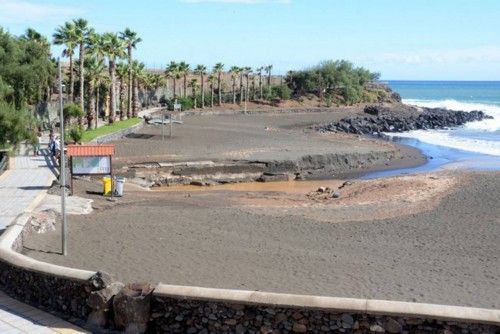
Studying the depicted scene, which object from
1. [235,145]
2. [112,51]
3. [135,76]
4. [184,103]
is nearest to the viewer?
[235,145]

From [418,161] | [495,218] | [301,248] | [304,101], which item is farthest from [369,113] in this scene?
[301,248]

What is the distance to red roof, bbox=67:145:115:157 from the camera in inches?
868

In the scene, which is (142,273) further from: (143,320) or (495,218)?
(495,218)

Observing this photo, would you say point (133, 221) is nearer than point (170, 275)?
No

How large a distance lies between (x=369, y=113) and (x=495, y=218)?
68.7 m

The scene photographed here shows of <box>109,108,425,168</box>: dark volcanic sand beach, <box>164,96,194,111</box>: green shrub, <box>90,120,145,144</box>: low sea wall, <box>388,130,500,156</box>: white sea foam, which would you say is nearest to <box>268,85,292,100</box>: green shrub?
<box>164,96,194,111</box>: green shrub

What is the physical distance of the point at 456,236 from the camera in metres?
18.9

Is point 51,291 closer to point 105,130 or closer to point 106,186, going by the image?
point 106,186

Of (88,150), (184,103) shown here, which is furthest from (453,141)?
(88,150)

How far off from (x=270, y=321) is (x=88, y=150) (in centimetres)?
1494

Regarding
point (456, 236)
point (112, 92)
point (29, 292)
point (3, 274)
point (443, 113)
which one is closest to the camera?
point (29, 292)

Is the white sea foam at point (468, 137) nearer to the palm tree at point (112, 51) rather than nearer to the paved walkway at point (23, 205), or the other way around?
the palm tree at point (112, 51)

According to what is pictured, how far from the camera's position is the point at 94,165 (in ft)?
74.0

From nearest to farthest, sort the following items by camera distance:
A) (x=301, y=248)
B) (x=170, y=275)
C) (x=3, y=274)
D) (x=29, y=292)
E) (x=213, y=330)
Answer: (x=213, y=330) < (x=29, y=292) < (x=3, y=274) < (x=170, y=275) < (x=301, y=248)
